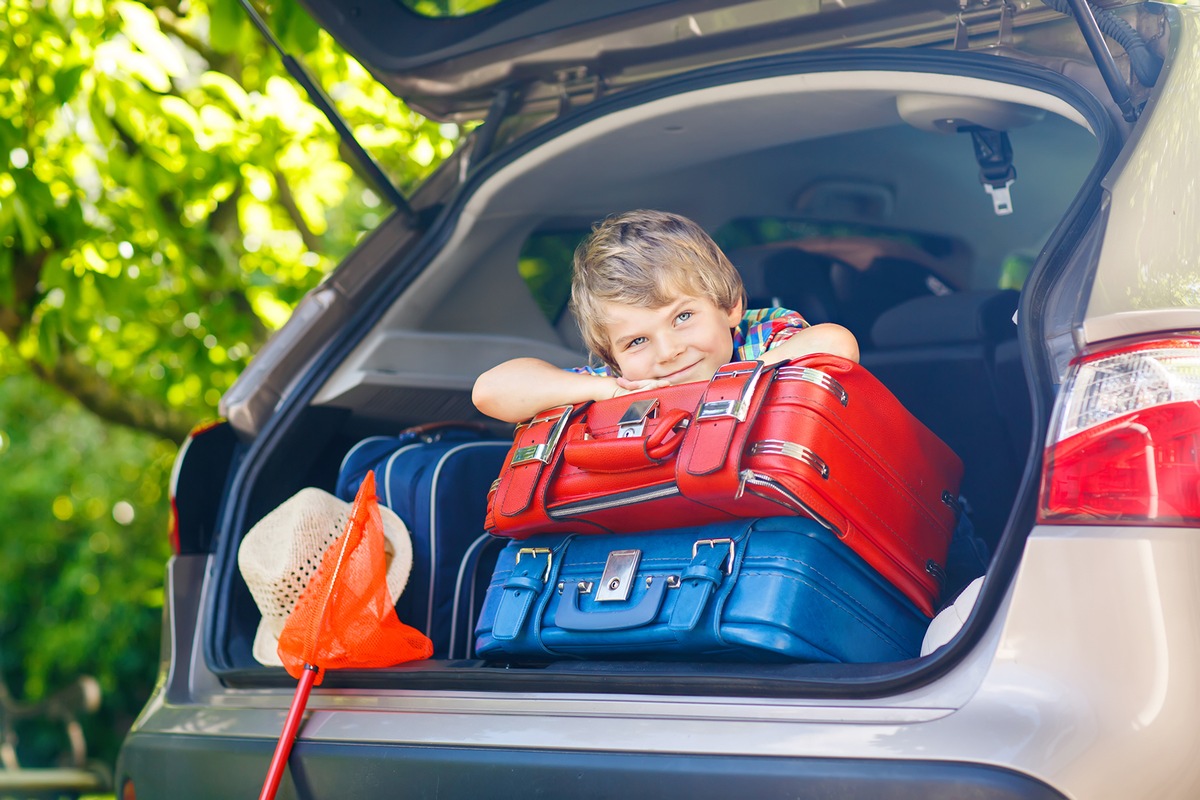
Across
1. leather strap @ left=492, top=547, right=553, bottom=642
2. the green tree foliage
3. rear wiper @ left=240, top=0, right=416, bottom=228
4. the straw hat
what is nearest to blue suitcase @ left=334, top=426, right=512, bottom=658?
the straw hat

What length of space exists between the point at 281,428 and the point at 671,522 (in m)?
0.99

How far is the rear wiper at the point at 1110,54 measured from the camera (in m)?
1.56

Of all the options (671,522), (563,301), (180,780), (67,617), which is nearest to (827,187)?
(563,301)

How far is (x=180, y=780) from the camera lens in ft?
6.45

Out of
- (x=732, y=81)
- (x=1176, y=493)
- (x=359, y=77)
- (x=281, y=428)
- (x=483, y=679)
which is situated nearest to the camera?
(x=1176, y=493)

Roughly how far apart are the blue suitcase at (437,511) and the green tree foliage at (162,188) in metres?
1.34

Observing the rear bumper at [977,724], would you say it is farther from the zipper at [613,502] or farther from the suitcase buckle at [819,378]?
the suitcase buckle at [819,378]

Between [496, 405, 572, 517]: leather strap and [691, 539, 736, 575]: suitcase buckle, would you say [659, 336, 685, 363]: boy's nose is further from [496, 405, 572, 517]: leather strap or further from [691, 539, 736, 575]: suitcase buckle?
[691, 539, 736, 575]: suitcase buckle

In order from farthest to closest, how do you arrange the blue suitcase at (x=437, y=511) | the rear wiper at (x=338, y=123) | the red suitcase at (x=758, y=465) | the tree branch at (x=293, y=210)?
the tree branch at (x=293, y=210) → the rear wiper at (x=338, y=123) → the blue suitcase at (x=437, y=511) → the red suitcase at (x=758, y=465)

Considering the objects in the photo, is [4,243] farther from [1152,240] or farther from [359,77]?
[1152,240]

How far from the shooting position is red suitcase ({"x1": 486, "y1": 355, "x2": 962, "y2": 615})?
1538 millimetres

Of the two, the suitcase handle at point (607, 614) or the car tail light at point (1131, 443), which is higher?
the car tail light at point (1131, 443)

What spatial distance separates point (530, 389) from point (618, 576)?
0.42 m

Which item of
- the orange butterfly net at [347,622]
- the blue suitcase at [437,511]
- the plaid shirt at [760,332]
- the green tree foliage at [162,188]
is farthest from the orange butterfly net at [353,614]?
the green tree foliage at [162,188]
